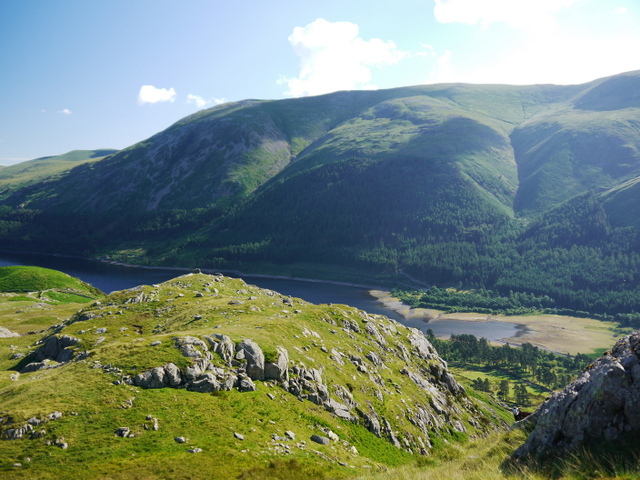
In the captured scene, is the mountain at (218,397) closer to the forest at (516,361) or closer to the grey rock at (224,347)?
the grey rock at (224,347)

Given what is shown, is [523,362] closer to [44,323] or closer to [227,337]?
[227,337]

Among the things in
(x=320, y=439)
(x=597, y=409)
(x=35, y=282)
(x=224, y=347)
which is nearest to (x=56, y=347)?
(x=224, y=347)

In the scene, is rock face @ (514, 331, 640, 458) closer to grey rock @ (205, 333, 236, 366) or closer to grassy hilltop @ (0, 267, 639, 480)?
grassy hilltop @ (0, 267, 639, 480)

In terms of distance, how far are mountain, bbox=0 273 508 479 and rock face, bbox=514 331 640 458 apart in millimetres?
19581

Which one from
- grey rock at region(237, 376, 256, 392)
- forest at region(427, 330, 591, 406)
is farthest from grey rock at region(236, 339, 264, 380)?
forest at region(427, 330, 591, 406)

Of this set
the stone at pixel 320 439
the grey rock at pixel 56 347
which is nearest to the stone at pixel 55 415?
the stone at pixel 320 439

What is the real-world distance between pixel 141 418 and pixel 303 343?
94.3 ft

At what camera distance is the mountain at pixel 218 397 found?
31.4m

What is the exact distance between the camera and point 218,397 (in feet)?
137

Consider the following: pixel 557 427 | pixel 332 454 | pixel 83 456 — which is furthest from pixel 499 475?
pixel 83 456

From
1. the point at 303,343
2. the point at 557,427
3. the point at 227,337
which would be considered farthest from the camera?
the point at 303,343

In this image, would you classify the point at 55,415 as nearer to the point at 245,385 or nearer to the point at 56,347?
the point at 245,385

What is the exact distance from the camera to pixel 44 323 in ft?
325

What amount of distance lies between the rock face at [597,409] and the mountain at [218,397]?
19581 mm
